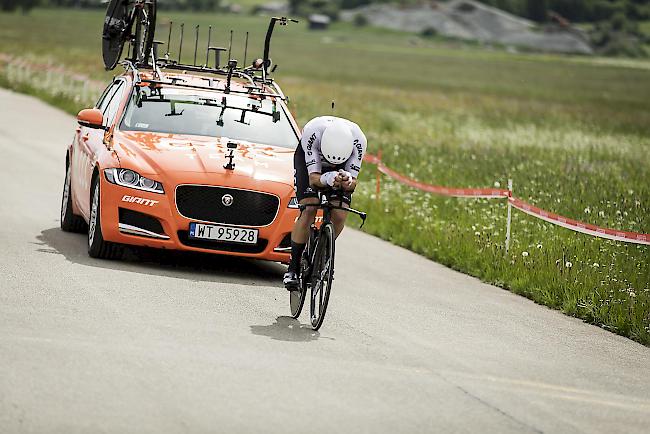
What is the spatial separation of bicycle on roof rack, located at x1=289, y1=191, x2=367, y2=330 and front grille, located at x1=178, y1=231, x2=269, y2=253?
1.77 meters

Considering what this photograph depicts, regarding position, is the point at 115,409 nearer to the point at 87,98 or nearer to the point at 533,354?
the point at 533,354

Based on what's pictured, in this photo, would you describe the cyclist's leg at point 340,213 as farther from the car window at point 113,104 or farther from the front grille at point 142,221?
the car window at point 113,104

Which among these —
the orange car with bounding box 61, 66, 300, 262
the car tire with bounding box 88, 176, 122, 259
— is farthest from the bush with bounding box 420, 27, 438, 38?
the car tire with bounding box 88, 176, 122, 259

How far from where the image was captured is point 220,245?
473 inches

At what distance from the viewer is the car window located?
44.1ft

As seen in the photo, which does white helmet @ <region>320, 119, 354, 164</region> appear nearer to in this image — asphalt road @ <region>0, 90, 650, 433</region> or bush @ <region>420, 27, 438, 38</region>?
asphalt road @ <region>0, 90, 650, 433</region>

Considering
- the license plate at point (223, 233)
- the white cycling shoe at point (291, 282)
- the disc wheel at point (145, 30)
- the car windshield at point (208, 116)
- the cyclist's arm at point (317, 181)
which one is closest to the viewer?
the cyclist's arm at point (317, 181)

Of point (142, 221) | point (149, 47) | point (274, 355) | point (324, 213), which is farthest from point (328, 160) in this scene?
point (149, 47)

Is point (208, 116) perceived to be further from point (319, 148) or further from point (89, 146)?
point (319, 148)

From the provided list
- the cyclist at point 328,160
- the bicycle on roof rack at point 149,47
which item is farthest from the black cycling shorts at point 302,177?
the bicycle on roof rack at point 149,47

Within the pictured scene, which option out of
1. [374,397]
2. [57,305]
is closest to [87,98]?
[57,305]

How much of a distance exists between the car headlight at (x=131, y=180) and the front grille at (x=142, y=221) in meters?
0.22

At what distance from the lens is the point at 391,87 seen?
8600cm

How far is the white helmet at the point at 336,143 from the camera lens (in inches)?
382
